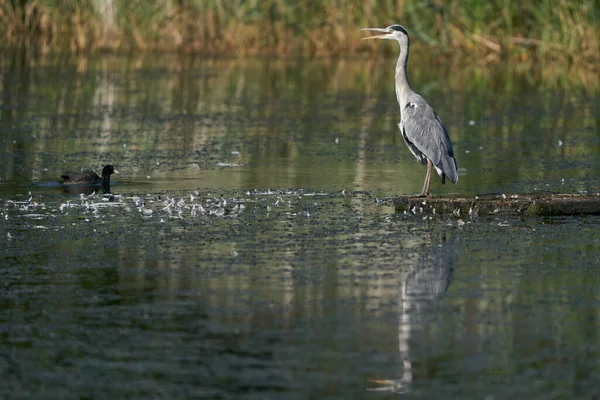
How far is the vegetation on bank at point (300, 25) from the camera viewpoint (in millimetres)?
25578

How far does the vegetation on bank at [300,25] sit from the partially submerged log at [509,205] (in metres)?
14.6

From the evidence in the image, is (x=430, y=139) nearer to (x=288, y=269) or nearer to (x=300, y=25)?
(x=288, y=269)

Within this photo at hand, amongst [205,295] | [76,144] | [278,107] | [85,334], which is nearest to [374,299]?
[205,295]

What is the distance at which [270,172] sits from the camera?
13195 mm

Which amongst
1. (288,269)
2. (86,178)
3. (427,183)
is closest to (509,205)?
(427,183)

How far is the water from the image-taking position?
617cm

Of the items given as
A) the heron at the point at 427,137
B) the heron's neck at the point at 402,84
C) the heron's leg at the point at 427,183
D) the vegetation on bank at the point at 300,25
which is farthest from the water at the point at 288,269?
the vegetation on bank at the point at 300,25

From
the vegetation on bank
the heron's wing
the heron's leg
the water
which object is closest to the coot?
the water

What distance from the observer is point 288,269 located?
8289mm

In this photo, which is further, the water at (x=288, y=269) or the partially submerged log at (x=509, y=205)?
the partially submerged log at (x=509, y=205)

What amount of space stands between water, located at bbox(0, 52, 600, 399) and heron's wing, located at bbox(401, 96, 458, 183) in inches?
21.7

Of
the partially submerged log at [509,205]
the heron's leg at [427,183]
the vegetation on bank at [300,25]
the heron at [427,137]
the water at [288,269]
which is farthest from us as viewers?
the vegetation on bank at [300,25]

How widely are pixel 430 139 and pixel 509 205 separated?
1.04m

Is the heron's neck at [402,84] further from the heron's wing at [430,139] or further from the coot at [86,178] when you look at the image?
the coot at [86,178]
